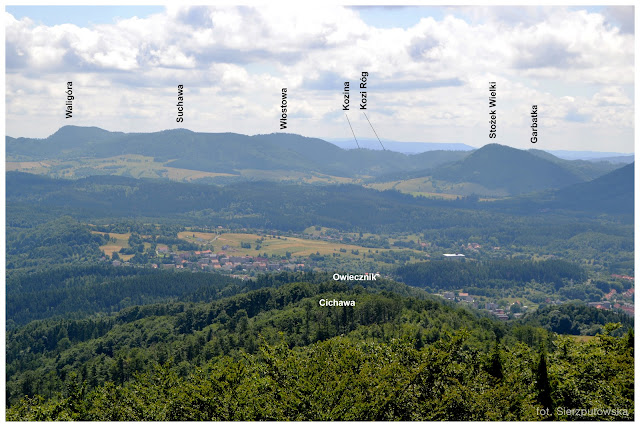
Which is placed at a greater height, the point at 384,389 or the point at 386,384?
the point at 386,384

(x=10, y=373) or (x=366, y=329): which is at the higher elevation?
(x=366, y=329)

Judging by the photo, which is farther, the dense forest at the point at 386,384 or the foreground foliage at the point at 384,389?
the dense forest at the point at 386,384

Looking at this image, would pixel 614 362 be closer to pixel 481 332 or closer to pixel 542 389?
pixel 542 389

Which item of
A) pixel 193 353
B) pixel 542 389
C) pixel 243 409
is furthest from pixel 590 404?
pixel 193 353

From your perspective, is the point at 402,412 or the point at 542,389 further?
the point at 542,389

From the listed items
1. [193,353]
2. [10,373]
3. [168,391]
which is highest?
[168,391]

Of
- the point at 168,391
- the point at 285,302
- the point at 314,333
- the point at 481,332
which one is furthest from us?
the point at 285,302

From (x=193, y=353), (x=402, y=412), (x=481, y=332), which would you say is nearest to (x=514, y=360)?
(x=402, y=412)

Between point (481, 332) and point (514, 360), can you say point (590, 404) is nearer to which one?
point (514, 360)

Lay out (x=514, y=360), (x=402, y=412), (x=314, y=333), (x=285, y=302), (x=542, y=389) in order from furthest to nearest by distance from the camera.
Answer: (x=285, y=302) < (x=314, y=333) < (x=514, y=360) < (x=542, y=389) < (x=402, y=412)

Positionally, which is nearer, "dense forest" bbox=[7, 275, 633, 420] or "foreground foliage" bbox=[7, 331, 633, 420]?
"foreground foliage" bbox=[7, 331, 633, 420]
